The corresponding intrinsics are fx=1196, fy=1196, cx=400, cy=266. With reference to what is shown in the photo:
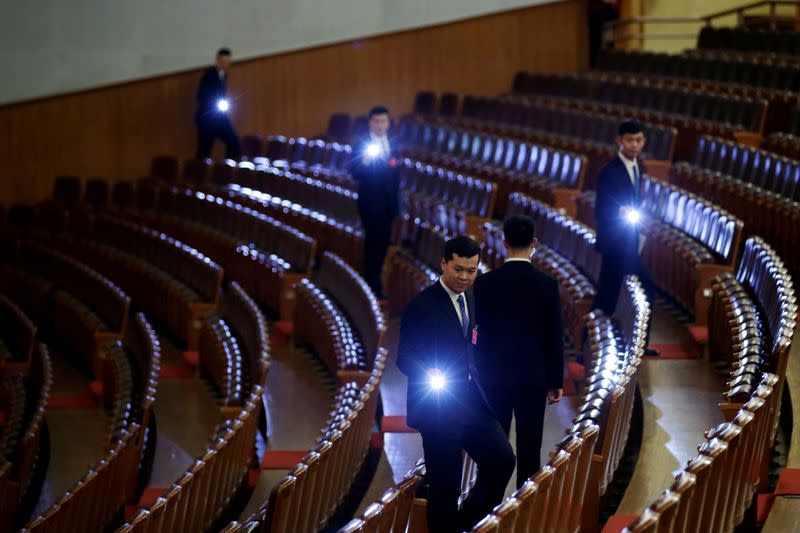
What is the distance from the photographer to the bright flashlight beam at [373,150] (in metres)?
1.78

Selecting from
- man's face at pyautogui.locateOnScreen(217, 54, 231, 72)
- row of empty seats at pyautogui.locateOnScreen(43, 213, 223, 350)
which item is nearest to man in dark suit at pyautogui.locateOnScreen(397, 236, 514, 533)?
row of empty seats at pyautogui.locateOnScreen(43, 213, 223, 350)

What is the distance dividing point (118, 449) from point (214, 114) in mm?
1566

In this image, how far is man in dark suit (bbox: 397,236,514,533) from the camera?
2.95 ft

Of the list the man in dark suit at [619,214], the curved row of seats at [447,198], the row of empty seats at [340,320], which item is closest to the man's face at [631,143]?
the man in dark suit at [619,214]

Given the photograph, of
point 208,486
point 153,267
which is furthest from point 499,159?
point 208,486

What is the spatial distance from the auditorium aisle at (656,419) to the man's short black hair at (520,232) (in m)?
0.26

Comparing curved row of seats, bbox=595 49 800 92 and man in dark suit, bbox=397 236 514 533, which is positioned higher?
curved row of seats, bbox=595 49 800 92

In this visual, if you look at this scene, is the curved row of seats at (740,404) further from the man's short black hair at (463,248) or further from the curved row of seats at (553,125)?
the curved row of seats at (553,125)

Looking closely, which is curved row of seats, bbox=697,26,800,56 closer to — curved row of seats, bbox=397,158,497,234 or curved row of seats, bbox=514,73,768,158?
curved row of seats, bbox=514,73,768,158

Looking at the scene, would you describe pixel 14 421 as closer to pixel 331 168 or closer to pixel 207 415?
pixel 207 415

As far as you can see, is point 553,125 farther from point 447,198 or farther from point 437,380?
point 437,380

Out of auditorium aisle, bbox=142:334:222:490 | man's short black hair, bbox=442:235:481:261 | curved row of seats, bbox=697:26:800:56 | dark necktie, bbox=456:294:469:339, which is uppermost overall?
curved row of seats, bbox=697:26:800:56

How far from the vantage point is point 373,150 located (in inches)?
69.9

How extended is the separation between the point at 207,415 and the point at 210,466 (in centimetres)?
53
